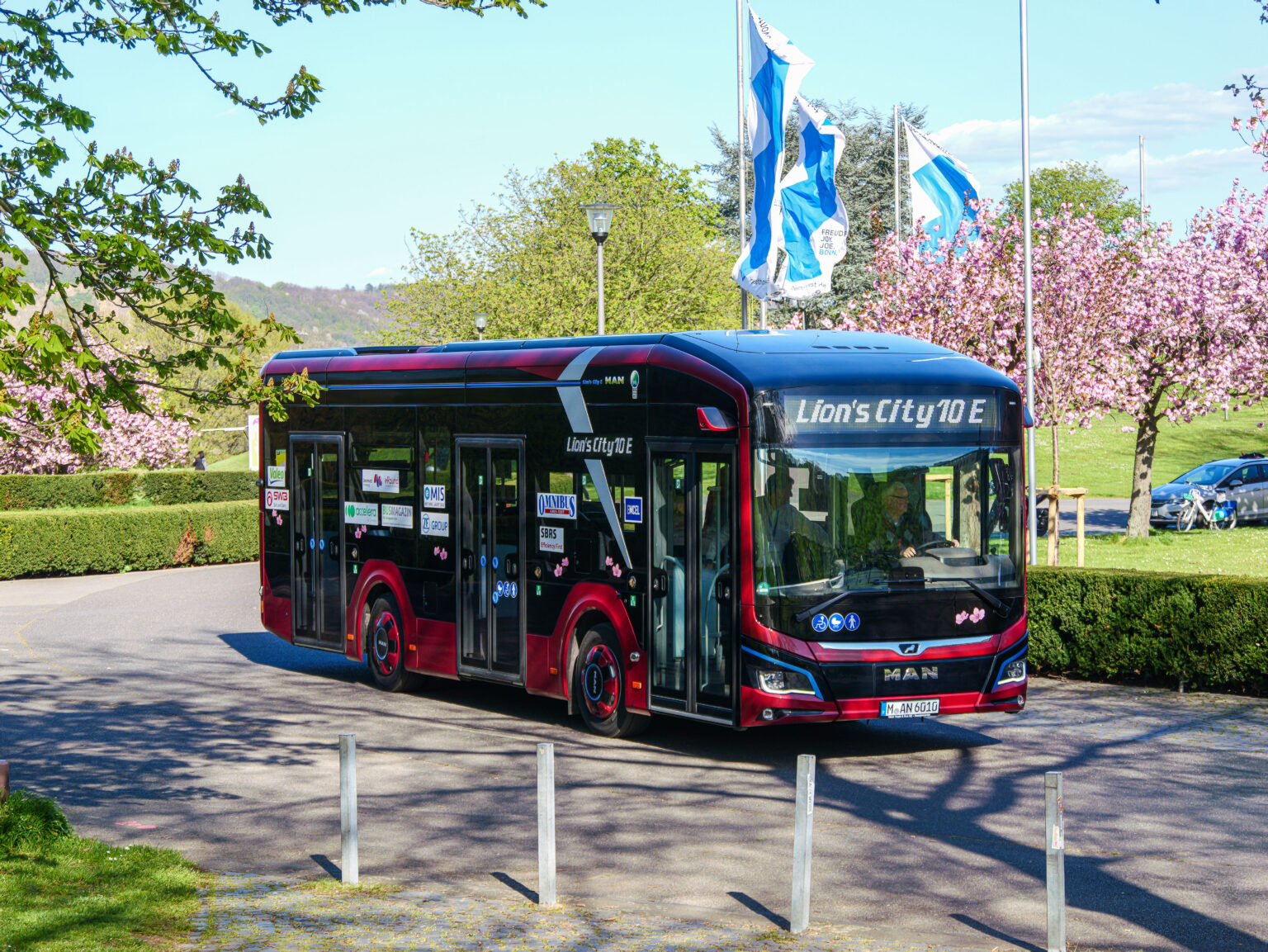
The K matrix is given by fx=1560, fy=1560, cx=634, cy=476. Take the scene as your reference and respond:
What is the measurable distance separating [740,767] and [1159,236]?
25970mm

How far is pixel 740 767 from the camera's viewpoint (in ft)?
39.9

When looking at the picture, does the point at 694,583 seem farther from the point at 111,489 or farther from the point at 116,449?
the point at 116,449

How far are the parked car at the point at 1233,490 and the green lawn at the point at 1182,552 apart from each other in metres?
2.16

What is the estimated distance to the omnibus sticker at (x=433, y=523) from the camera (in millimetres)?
15148

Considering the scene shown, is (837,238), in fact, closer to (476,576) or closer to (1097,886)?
(476,576)

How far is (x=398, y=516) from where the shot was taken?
15.8 meters

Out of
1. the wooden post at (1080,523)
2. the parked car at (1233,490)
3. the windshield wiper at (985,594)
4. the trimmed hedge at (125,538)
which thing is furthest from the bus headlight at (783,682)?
the parked car at (1233,490)

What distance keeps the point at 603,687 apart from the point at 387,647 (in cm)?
384

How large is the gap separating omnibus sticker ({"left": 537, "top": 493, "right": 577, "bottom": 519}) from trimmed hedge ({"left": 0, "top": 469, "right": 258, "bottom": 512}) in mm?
25369

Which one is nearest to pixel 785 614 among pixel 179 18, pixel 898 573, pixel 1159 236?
pixel 898 573

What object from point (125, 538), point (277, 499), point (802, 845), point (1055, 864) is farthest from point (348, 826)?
point (125, 538)

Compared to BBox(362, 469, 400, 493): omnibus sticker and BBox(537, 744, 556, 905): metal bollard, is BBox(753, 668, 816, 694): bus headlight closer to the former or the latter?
BBox(537, 744, 556, 905): metal bollard

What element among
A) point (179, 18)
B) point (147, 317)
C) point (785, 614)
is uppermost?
point (179, 18)

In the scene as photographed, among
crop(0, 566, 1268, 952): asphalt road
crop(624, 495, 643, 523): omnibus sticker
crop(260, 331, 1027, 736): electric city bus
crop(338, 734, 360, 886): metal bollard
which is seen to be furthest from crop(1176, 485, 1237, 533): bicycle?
crop(338, 734, 360, 886): metal bollard
